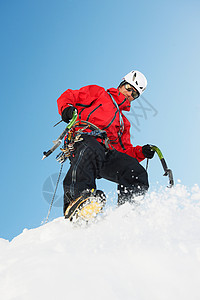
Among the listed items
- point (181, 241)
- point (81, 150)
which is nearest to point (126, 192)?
point (81, 150)

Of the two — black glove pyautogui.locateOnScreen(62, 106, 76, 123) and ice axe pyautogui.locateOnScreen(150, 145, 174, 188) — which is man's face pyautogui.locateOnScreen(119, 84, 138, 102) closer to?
ice axe pyautogui.locateOnScreen(150, 145, 174, 188)

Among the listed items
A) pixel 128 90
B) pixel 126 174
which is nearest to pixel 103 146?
pixel 126 174

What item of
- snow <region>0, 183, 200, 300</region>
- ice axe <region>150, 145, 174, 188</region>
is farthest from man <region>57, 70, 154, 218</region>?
snow <region>0, 183, 200, 300</region>

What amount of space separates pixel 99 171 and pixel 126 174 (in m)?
0.62

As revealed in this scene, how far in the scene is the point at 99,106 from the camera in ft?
15.6

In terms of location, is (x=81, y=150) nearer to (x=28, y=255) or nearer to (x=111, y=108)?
(x=111, y=108)

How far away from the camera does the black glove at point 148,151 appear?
547 cm

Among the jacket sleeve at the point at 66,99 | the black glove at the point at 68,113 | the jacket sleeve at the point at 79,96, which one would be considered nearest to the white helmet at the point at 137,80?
the jacket sleeve at the point at 79,96

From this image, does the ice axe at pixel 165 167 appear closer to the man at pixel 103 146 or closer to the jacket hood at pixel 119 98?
the man at pixel 103 146

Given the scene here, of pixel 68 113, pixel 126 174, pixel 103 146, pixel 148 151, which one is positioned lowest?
pixel 126 174

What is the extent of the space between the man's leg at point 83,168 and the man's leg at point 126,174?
0.51m

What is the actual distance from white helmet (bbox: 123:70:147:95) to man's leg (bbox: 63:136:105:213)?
1.83 metres

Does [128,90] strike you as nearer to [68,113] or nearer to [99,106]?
[99,106]

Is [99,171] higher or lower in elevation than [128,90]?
lower
